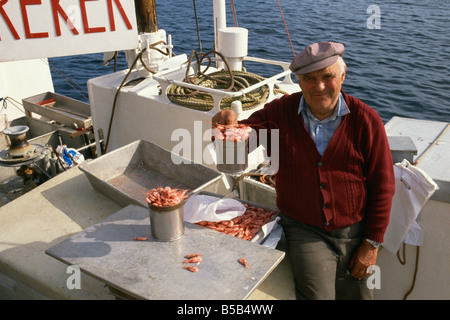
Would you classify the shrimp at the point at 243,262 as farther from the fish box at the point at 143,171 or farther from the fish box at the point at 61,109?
the fish box at the point at 61,109

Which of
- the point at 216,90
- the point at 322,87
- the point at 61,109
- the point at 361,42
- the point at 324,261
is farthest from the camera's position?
the point at 361,42

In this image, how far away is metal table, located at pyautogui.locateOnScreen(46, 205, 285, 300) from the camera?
8.27 ft

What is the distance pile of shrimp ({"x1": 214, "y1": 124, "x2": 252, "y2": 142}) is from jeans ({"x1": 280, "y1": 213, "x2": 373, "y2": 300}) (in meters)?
0.83

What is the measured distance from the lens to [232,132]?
10.1 ft

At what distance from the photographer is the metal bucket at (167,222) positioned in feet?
9.36

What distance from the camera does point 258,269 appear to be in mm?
2660

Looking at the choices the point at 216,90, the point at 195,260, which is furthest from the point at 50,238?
the point at 216,90

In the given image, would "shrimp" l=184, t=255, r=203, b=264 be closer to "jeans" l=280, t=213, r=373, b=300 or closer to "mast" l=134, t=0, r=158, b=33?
"jeans" l=280, t=213, r=373, b=300

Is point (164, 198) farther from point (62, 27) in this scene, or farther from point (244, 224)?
point (62, 27)

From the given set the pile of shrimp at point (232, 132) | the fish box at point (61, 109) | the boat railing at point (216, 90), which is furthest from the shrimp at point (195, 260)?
the fish box at point (61, 109)

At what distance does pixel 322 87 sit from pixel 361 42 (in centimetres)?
1601

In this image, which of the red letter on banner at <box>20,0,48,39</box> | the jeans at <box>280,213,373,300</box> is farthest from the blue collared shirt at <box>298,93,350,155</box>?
the red letter on banner at <box>20,0,48,39</box>

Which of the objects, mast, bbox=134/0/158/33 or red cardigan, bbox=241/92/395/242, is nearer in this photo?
red cardigan, bbox=241/92/395/242
